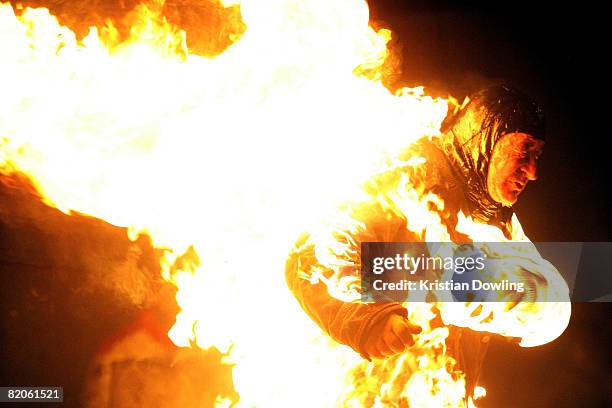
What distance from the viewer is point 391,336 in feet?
9.62

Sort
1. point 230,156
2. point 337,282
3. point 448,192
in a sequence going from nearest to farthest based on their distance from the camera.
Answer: point 337,282 → point 230,156 → point 448,192

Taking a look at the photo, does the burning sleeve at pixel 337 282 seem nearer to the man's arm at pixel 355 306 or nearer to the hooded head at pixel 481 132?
the man's arm at pixel 355 306

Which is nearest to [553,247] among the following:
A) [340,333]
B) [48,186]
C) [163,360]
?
[340,333]

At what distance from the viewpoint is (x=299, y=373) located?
3414mm

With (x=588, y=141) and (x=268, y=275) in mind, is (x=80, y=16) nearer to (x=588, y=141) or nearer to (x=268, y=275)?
(x=268, y=275)

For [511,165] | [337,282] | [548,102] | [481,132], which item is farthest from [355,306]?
[548,102]

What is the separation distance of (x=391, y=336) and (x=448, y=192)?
3.97 ft

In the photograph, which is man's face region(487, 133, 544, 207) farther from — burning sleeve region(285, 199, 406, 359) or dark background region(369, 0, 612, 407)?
burning sleeve region(285, 199, 406, 359)

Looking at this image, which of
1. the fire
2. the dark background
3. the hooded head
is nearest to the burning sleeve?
the fire

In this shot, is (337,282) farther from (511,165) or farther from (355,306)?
(511,165)

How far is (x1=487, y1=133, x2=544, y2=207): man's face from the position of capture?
12.8ft

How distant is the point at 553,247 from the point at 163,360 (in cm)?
280

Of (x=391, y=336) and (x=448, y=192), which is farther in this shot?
(x=448, y=192)

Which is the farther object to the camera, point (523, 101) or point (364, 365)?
point (523, 101)
